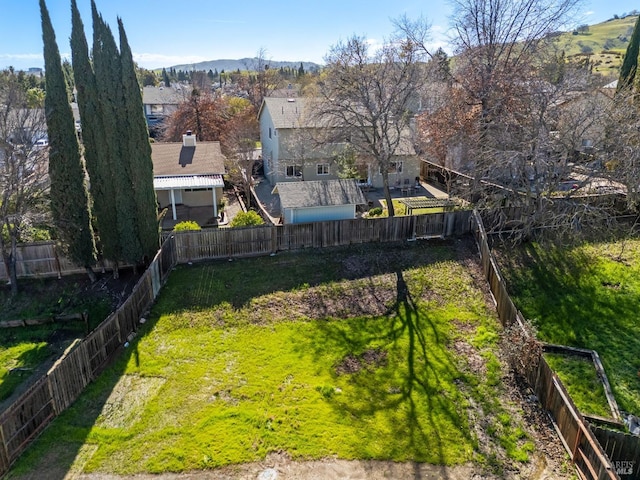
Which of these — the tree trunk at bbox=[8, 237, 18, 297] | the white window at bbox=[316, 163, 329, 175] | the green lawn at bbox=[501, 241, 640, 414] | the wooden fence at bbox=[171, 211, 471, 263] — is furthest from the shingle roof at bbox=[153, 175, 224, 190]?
the green lawn at bbox=[501, 241, 640, 414]

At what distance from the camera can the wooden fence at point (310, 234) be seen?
55.9 feet

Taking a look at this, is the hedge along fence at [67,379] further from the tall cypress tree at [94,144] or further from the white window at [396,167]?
the white window at [396,167]

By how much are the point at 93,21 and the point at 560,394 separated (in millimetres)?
17244

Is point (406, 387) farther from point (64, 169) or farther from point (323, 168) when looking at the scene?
point (323, 168)

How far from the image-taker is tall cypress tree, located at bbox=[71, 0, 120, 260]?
45.8 ft

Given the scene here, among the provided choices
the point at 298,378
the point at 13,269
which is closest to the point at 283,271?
the point at 298,378

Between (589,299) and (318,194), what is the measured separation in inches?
457

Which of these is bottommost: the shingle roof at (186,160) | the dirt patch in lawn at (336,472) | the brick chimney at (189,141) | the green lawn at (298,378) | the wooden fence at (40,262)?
the dirt patch in lawn at (336,472)

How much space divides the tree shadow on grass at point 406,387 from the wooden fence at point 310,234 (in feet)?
15.0

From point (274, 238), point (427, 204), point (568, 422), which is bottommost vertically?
point (568, 422)

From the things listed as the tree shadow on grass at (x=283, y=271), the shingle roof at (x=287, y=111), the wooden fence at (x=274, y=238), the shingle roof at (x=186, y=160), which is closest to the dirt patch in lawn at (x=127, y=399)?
the tree shadow on grass at (x=283, y=271)

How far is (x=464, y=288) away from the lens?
52.0 ft

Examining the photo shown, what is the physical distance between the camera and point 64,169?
581 inches

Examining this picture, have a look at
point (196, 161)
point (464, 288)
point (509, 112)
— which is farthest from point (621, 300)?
point (196, 161)
